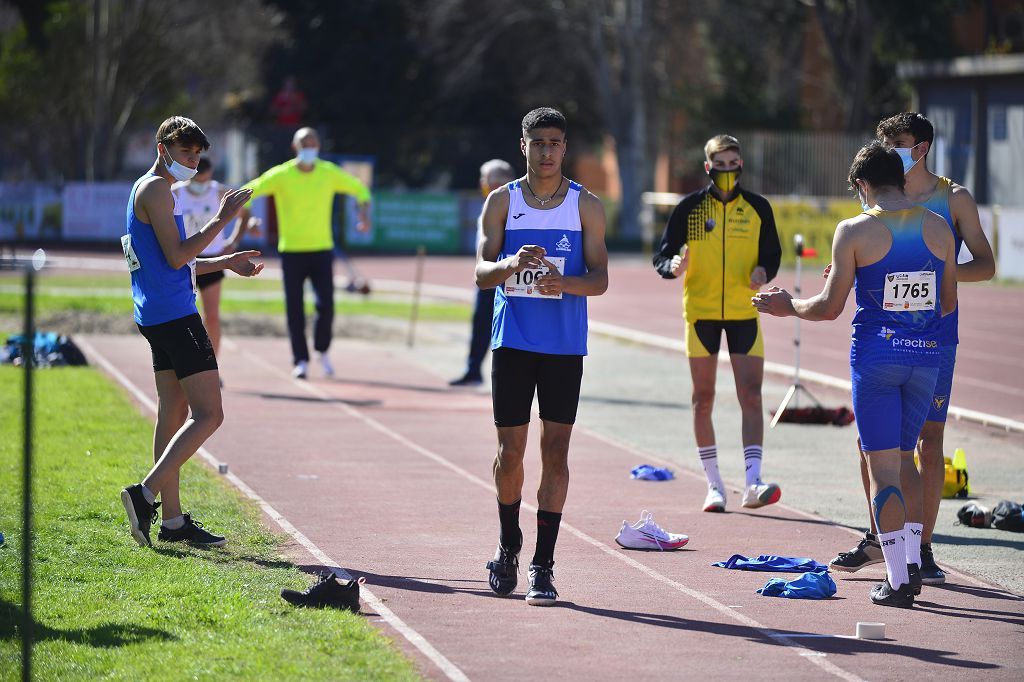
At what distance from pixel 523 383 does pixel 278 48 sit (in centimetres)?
4431

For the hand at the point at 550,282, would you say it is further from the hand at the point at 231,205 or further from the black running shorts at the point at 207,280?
the black running shorts at the point at 207,280

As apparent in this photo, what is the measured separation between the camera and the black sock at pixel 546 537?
23.7 feet

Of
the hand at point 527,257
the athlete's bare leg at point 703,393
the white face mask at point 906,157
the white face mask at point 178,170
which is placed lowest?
the athlete's bare leg at point 703,393

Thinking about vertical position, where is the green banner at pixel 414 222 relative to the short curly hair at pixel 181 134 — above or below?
below

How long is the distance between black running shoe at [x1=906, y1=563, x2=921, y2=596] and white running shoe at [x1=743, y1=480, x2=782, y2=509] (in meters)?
2.12

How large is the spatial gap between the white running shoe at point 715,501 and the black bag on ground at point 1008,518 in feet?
5.26

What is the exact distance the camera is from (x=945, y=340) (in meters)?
7.53

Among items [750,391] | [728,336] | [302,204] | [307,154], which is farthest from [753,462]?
[307,154]

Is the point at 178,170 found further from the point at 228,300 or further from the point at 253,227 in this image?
the point at 228,300

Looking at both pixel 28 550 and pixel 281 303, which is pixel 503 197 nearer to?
pixel 28 550

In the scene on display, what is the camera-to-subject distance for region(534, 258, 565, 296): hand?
697 centimetres

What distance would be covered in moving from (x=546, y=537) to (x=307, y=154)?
8953 millimetres

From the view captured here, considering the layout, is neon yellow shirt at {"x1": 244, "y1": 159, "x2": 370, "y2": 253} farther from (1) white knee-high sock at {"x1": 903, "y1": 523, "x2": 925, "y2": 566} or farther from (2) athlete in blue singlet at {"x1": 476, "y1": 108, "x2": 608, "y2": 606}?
(1) white knee-high sock at {"x1": 903, "y1": 523, "x2": 925, "y2": 566}

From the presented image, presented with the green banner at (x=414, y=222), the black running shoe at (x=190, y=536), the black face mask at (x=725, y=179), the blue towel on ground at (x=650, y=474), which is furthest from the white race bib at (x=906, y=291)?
the green banner at (x=414, y=222)
